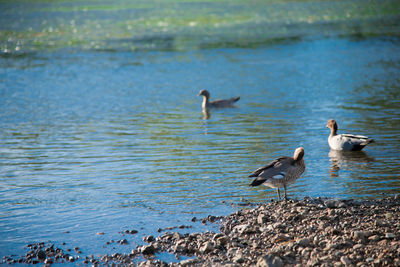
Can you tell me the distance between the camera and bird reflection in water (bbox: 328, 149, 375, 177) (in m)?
14.4

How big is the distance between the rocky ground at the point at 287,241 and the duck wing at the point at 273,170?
0.69 meters

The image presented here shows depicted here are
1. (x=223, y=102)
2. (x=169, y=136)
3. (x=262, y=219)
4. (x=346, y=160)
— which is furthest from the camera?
(x=223, y=102)

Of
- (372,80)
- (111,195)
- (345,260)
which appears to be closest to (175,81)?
(372,80)

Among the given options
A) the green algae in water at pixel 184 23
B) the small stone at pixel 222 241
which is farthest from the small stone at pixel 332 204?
the green algae in water at pixel 184 23

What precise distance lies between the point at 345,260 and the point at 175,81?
24.5 metres

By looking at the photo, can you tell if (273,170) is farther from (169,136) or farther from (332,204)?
(169,136)

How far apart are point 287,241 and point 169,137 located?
1028 cm

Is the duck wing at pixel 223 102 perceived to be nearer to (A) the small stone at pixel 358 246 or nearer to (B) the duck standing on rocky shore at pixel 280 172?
(B) the duck standing on rocky shore at pixel 280 172

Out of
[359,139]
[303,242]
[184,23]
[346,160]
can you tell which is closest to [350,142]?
[359,139]

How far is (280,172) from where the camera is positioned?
11031mm

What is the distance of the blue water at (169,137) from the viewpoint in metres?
11.5

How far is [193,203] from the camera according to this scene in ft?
38.5

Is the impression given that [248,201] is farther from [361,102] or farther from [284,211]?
[361,102]

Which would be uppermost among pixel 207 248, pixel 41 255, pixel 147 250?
pixel 207 248
